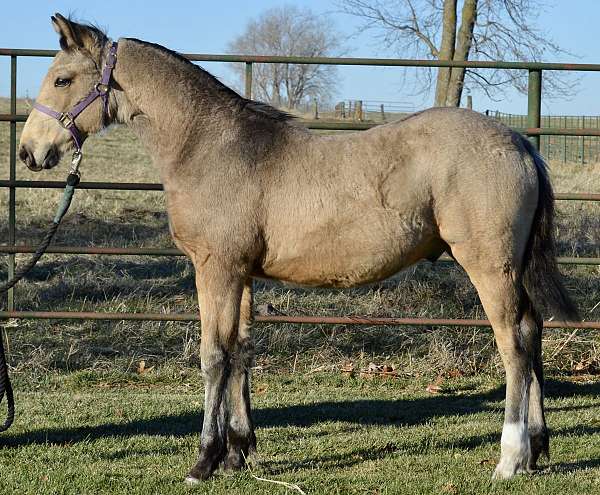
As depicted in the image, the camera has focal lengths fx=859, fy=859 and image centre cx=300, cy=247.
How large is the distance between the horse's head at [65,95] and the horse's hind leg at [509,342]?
2.16 metres

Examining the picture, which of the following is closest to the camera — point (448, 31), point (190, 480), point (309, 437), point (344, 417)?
point (190, 480)

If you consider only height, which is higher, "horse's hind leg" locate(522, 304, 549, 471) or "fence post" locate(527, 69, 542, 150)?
"fence post" locate(527, 69, 542, 150)

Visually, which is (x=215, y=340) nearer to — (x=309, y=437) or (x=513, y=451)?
(x=309, y=437)

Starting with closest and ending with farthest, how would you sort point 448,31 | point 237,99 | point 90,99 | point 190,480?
point 190,480, point 90,99, point 237,99, point 448,31

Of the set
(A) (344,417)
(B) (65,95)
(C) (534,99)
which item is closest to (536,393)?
(A) (344,417)

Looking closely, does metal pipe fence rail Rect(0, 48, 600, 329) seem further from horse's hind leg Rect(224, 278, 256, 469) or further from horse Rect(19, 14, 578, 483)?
horse Rect(19, 14, 578, 483)

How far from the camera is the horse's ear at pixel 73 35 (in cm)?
465

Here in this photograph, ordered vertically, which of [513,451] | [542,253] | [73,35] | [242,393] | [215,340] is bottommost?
[513,451]

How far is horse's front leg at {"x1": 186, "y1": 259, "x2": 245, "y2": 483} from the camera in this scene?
4.47 meters

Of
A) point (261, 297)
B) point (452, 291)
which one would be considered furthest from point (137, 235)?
point (452, 291)

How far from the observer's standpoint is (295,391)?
21.9ft

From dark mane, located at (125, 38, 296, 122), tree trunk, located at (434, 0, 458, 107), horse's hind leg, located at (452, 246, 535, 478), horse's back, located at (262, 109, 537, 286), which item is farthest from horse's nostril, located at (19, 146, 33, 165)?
tree trunk, located at (434, 0, 458, 107)

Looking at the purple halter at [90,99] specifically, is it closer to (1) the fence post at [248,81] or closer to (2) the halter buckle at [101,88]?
(2) the halter buckle at [101,88]

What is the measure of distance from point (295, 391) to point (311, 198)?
255 cm
